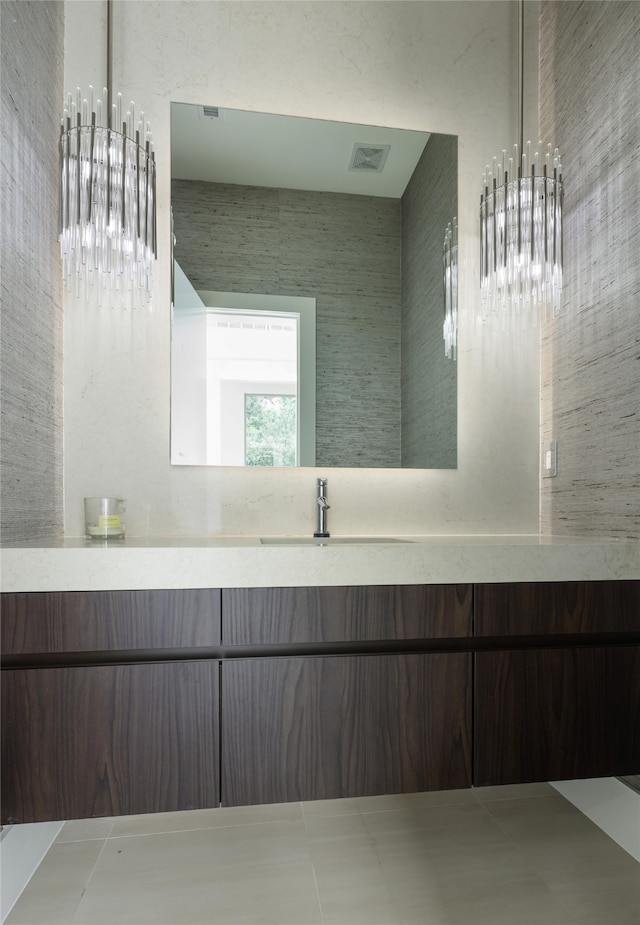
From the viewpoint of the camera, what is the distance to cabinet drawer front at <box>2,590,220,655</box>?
143 centimetres

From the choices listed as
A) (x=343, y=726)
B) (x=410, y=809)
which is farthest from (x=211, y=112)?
(x=410, y=809)

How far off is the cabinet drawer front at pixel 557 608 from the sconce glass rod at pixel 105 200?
151 centimetres

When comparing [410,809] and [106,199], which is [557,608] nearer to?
[410,809]

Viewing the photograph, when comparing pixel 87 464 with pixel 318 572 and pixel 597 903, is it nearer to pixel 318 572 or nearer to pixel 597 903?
pixel 318 572

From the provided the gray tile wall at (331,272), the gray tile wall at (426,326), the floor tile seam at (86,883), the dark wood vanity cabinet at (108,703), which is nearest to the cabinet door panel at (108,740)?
the dark wood vanity cabinet at (108,703)

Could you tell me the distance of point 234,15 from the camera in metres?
2.17

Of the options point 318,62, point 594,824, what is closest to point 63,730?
point 594,824

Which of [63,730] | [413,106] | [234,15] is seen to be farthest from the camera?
[413,106]

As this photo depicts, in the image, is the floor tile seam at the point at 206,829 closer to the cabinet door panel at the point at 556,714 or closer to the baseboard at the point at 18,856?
the baseboard at the point at 18,856

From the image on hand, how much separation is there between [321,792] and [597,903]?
0.77m

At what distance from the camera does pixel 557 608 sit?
64.4 inches

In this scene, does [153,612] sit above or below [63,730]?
above

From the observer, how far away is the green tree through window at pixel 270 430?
7.07ft

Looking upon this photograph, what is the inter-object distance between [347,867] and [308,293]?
1872 mm
